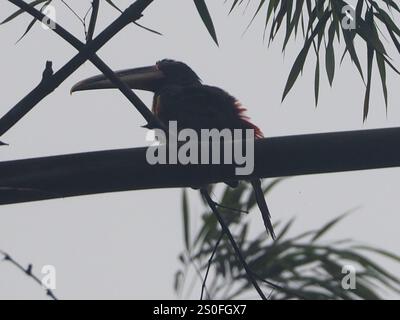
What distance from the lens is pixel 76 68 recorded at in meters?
4.09

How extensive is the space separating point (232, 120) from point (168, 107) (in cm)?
64

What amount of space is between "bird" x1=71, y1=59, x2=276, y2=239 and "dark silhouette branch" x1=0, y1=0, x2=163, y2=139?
2.95 meters

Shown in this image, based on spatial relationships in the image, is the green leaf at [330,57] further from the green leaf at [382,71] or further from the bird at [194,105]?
the bird at [194,105]

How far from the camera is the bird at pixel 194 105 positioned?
745 centimetres

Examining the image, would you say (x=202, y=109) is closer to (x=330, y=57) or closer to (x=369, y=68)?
(x=330, y=57)

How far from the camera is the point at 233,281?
835 cm

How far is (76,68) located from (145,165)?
0.44 m

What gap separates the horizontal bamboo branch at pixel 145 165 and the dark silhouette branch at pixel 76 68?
155 millimetres

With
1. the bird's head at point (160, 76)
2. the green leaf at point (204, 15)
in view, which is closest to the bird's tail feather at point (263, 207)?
the bird's head at point (160, 76)

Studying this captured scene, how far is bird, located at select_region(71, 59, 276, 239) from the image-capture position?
7.45m

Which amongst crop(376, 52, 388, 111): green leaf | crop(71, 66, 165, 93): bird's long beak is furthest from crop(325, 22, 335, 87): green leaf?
crop(71, 66, 165, 93): bird's long beak

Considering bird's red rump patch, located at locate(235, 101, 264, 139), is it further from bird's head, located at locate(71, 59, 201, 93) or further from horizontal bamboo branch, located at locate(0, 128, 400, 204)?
horizontal bamboo branch, located at locate(0, 128, 400, 204)

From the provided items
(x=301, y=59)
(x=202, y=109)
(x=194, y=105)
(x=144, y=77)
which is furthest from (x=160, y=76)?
(x=301, y=59)

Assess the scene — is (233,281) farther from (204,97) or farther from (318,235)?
(204,97)
